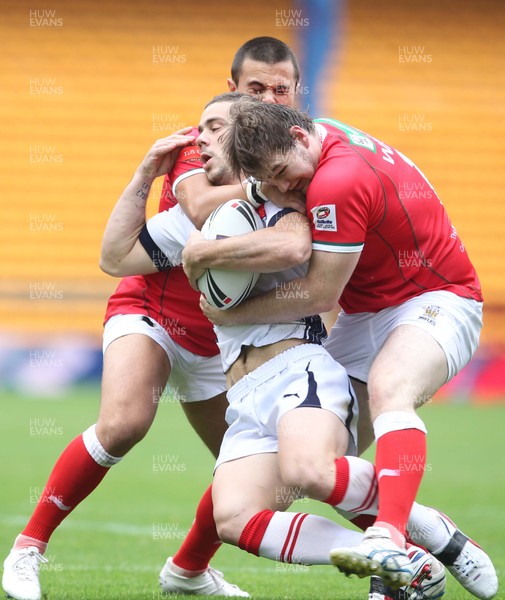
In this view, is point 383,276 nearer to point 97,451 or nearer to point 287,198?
point 287,198

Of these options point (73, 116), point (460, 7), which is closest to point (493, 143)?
point (460, 7)

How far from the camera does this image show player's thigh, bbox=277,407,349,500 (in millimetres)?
4090

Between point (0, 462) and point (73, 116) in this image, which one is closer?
point (0, 462)

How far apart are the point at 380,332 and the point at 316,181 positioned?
2.84ft

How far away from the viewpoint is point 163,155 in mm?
5180

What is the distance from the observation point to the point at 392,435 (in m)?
4.17

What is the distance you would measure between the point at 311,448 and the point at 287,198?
1.11 m

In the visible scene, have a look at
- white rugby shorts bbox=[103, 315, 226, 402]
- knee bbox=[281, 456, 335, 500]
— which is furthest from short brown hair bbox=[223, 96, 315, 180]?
white rugby shorts bbox=[103, 315, 226, 402]

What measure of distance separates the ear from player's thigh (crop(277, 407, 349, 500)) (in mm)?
1106

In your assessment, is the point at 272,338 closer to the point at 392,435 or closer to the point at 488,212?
the point at 392,435

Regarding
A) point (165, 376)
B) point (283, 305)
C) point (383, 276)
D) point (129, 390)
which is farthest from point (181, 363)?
point (383, 276)

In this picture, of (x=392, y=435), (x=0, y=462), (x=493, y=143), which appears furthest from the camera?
(x=493, y=143)

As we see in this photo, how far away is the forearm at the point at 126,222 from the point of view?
5.23 metres

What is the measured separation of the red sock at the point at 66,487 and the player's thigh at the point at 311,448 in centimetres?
137
